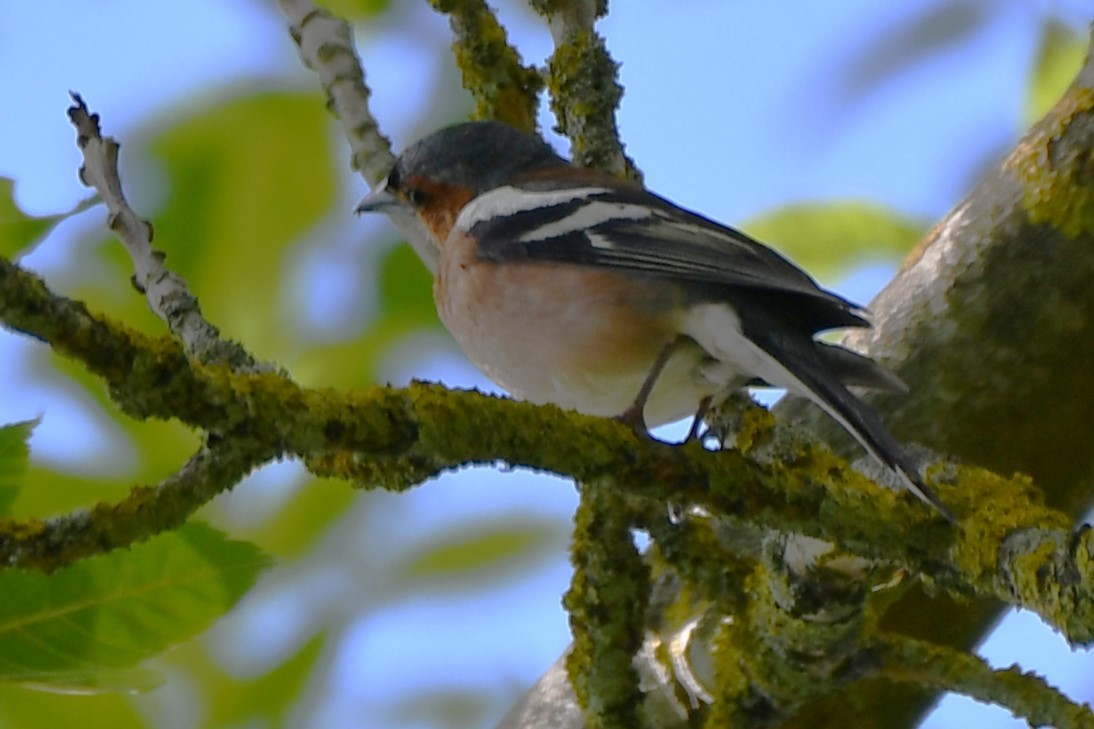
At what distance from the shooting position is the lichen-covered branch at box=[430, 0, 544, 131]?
9.74 feet

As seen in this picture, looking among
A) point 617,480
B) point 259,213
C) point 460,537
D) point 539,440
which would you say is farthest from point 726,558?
point 259,213

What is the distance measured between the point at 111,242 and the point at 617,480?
1.39 meters

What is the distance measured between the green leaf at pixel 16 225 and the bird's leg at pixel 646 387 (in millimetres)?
975

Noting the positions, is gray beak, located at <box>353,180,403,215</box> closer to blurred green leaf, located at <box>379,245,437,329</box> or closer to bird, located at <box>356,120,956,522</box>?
blurred green leaf, located at <box>379,245,437,329</box>

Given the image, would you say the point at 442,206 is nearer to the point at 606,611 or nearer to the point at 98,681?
the point at 606,611

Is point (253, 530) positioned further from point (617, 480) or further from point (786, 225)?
point (786, 225)

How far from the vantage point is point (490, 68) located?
10.0 ft

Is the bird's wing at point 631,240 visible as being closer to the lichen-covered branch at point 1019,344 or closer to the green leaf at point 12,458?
the lichen-covered branch at point 1019,344

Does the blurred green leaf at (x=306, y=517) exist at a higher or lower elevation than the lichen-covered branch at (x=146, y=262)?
lower

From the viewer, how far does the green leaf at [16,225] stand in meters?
1.60

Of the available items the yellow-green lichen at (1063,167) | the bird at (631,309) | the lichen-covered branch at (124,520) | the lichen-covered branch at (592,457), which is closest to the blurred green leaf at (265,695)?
the lichen-covered branch at (592,457)

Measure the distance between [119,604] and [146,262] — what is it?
0.79 meters

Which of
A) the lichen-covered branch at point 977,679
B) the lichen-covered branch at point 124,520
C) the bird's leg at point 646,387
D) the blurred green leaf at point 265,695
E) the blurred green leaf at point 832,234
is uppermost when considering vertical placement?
the blurred green leaf at point 832,234

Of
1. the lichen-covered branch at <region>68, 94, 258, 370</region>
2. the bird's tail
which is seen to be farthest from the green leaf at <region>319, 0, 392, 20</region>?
the bird's tail
